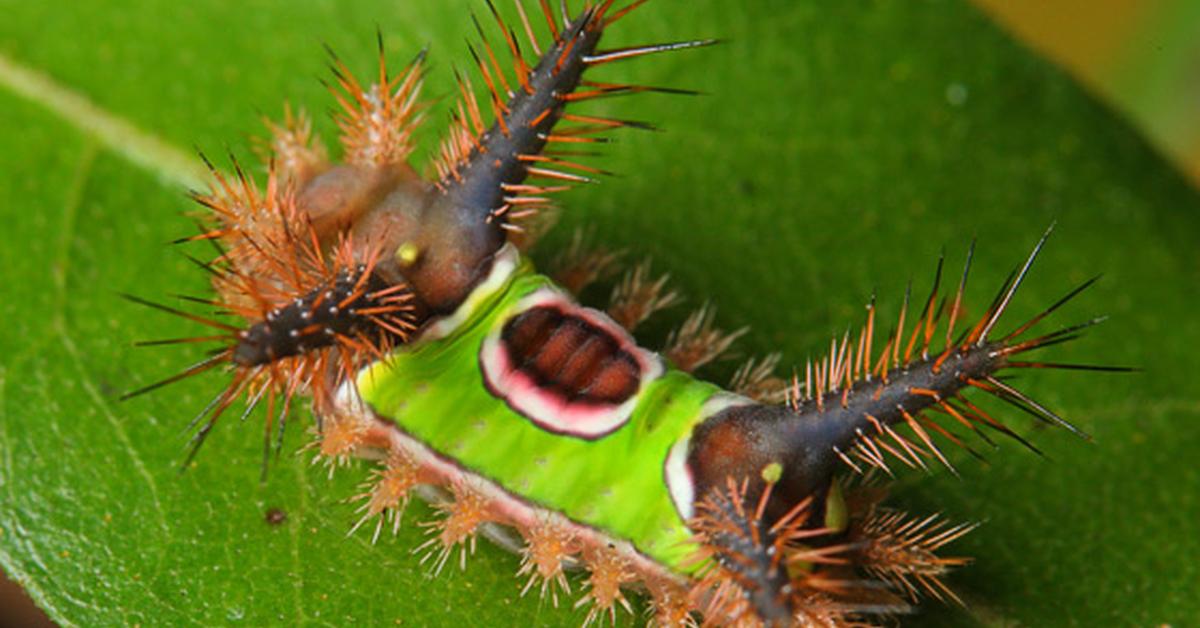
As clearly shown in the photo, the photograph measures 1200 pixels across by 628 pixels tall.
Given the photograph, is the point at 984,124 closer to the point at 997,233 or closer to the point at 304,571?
the point at 997,233

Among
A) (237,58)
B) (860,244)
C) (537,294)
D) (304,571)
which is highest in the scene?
(237,58)

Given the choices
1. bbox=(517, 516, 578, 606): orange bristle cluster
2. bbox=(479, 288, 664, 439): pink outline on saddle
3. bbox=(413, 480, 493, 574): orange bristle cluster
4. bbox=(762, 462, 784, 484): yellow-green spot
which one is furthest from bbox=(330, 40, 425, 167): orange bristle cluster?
bbox=(762, 462, 784, 484): yellow-green spot

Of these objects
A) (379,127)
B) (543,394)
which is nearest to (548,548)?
(543,394)

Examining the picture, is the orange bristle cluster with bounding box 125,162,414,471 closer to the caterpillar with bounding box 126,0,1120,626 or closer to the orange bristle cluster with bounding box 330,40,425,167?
the caterpillar with bounding box 126,0,1120,626

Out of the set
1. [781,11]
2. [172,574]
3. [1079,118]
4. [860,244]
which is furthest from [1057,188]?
[172,574]

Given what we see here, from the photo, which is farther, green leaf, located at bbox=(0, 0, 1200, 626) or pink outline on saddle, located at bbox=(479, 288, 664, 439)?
green leaf, located at bbox=(0, 0, 1200, 626)

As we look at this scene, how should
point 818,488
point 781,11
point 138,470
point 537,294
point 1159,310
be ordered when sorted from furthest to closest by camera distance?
point 781,11 → point 1159,310 → point 138,470 → point 537,294 → point 818,488

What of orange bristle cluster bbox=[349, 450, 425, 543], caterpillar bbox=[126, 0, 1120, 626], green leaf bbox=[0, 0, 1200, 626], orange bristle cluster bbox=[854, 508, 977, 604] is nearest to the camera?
caterpillar bbox=[126, 0, 1120, 626]

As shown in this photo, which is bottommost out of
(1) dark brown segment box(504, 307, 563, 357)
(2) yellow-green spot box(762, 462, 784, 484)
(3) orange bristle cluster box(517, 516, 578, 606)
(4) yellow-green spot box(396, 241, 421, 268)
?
(3) orange bristle cluster box(517, 516, 578, 606)
